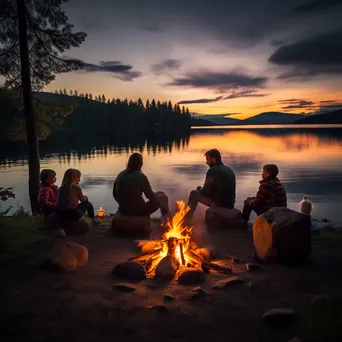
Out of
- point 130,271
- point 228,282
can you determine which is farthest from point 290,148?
point 130,271

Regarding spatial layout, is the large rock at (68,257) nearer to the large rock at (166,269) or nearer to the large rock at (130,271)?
the large rock at (130,271)

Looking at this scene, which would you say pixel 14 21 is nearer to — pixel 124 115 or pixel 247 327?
pixel 247 327

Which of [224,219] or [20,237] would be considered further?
[224,219]

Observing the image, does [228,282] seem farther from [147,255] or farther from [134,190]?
[134,190]

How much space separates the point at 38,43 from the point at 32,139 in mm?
4214

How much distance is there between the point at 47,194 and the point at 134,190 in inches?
110

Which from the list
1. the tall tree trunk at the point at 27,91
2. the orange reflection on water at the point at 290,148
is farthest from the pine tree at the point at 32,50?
the orange reflection on water at the point at 290,148

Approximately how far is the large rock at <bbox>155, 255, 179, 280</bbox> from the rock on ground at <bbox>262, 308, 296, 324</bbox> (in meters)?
2.21

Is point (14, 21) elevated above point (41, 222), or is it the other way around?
point (14, 21)

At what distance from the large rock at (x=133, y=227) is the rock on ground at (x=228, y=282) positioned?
12.5 feet

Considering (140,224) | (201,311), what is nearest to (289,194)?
(140,224)

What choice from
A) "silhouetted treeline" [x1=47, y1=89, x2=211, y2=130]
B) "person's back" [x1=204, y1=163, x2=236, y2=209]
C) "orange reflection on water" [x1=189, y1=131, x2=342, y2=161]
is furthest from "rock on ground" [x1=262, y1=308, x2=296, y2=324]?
"silhouetted treeline" [x1=47, y1=89, x2=211, y2=130]

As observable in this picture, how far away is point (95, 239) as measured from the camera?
31.0ft

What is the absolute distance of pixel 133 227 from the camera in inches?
380
